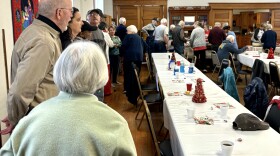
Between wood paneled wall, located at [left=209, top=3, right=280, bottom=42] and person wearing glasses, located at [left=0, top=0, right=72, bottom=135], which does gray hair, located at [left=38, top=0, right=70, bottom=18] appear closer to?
person wearing glasses, located at [left=0, top=0, right=72, bottom=135]

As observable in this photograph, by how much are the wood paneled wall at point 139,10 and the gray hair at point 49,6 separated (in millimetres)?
10501

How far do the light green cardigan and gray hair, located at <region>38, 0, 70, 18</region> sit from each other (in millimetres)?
927

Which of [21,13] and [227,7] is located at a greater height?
[227,7]

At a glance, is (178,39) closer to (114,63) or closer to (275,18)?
(114,63)

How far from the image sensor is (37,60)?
1738 millimetres

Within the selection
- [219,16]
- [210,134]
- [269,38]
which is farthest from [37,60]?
[219,16]

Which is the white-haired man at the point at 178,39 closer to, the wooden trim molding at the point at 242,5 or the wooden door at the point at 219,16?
the wooden door at the point at 219,16

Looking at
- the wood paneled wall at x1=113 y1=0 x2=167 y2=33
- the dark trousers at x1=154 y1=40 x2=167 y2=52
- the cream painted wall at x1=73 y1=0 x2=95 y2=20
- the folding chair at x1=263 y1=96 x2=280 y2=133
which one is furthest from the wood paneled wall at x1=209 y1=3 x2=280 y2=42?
the folding chair at x1=263 y1=96 x2=280 y2=133

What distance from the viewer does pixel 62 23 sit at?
2012 mm

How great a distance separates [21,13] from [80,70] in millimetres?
2346

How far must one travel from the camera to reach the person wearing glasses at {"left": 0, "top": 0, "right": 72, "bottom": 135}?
1.71 metres

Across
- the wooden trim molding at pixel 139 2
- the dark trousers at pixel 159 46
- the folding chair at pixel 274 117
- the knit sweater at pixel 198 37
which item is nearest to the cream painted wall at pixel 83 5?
the dark trousers at pixel 159 46

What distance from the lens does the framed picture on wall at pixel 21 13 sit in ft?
9.93

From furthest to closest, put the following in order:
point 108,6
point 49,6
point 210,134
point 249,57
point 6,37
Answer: point 108,6, point 249,57, point 6,37, point 210,134, point 49,6
